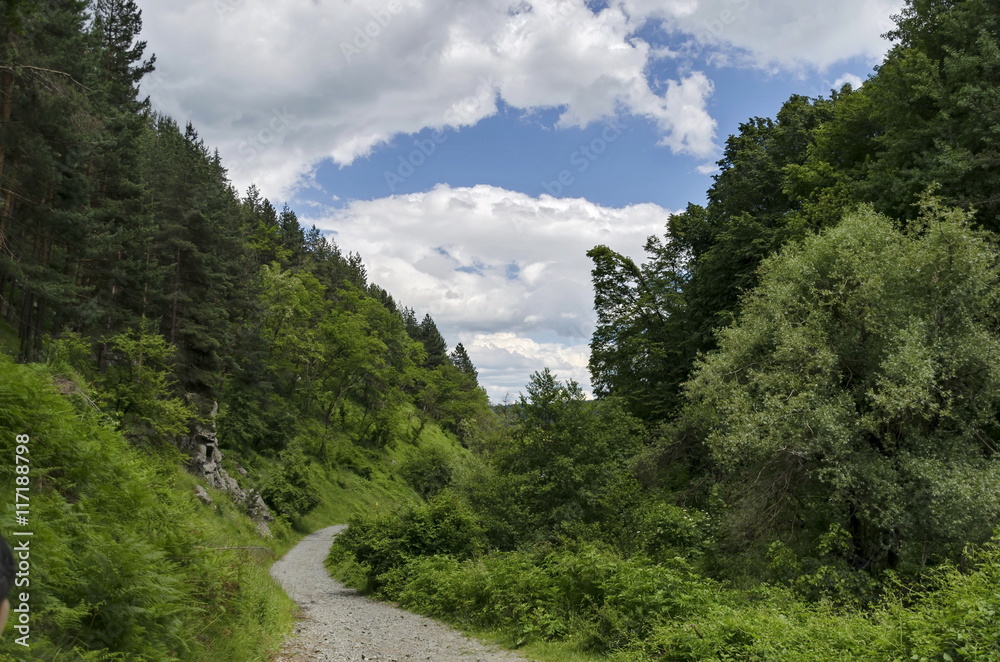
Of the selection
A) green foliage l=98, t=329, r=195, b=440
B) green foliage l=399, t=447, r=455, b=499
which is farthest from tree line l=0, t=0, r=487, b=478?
green foliage l=399, t=447, r=455, b=499

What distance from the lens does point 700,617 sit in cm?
895

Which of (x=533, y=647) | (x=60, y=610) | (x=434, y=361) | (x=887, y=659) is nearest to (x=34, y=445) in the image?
(x=60, y=610)

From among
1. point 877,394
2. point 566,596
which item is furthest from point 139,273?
point 877,394

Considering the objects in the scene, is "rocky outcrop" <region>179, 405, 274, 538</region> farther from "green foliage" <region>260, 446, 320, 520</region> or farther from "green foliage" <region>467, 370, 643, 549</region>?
"green foliage" <region>467, 370, 643, 549</region>

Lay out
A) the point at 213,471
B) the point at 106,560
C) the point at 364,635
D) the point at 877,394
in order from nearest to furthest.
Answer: the point at 106,560, the point at 364,635, the point at 877,394, the point at 213,471

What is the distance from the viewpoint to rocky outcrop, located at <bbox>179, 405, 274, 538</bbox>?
25484 millimetres

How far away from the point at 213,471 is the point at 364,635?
18.0 m

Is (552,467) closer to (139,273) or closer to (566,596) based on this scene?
(566,596)

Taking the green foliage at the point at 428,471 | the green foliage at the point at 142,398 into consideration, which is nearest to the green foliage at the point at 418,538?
the green foliage at the point at 142,398

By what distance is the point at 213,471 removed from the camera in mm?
26484

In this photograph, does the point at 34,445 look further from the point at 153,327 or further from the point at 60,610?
the point at 153,327

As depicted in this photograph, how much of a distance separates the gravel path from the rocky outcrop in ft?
29.1

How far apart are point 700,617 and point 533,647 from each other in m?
3.51

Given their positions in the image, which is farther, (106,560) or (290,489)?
(290,489)
